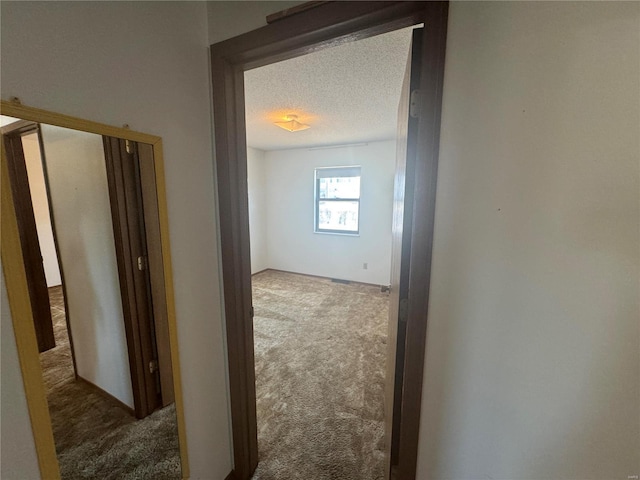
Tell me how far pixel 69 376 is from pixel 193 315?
380 millimetres

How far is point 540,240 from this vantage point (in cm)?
63

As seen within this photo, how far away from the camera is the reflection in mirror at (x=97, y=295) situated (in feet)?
2.13

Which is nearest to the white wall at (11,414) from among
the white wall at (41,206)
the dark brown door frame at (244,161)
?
the white wall at (41,206)

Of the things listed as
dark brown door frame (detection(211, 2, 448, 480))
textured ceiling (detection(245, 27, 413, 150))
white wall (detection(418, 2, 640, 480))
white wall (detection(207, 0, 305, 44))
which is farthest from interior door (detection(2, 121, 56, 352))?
textured ceiling (detection(245, 27, 413, 150))

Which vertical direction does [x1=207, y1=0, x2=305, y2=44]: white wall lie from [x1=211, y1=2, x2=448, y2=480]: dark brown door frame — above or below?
above

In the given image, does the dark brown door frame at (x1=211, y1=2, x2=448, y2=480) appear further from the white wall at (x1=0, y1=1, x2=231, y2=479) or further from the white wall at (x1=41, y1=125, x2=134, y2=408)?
the white wall at (x1=41, y1=125, x2=134, y2=408)

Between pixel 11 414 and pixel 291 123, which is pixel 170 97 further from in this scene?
pixel 291 123

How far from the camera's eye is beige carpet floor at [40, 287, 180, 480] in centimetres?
69

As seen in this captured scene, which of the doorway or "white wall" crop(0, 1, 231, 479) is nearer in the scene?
"white wall" crop(0, 1, 231, 479)

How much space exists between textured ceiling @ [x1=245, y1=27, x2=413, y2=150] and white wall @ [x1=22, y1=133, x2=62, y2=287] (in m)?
1.49

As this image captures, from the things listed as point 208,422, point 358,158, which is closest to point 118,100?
point 208,422

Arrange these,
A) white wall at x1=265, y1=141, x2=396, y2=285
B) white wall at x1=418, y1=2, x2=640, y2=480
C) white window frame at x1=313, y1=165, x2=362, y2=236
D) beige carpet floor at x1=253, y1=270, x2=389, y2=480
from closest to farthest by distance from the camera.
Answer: white wall at x1=418, y1=2, x2=640, y2=480 → beige carpet floor at x1=253, y1=270, x2=389, y2=480 → white wall at x1=265, y1=141, x2=396, y2=285 → white window frame at x1=313, y1=165, x2=362, y2=236

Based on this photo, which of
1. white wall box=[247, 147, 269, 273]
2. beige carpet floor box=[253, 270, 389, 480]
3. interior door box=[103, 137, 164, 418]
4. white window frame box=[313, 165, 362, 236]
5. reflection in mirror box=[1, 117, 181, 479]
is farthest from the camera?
white wall box=[247, 147, 269, 273]

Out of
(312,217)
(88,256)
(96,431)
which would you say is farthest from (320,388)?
(312,217)
